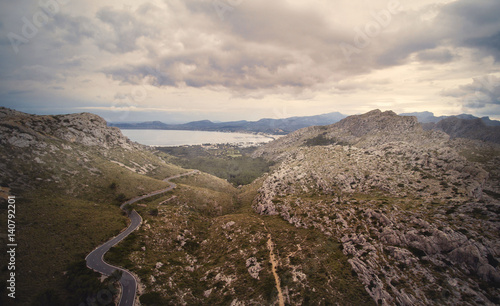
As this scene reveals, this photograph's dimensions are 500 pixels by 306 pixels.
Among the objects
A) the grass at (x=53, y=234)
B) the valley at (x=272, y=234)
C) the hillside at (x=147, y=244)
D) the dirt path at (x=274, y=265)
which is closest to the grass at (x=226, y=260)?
the hillside at (x=147, y=244)

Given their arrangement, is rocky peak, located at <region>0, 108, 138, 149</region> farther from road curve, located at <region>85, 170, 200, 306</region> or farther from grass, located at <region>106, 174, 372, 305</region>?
road curve, located at <region>85, 170, 200, 306</region>

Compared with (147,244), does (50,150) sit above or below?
above

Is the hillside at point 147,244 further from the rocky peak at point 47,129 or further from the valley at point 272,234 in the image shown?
the rocky peak at point 47,129

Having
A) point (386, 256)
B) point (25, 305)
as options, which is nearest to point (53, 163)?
point (25, 305)

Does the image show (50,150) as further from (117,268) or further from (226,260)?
(226,260)

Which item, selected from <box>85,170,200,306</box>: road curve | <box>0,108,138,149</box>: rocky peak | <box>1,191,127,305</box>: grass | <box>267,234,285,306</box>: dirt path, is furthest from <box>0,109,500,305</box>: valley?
<box>85,170,200,306</box>: road curve

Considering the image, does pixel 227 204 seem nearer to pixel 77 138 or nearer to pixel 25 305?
pixel 25 305

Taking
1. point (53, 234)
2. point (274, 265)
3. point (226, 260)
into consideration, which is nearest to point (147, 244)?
point (53, 234)

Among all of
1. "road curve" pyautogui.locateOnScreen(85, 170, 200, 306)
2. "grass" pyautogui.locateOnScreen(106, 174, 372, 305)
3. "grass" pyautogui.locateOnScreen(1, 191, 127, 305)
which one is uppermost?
"grass" pyautogui.locateOnScreen(1, 191, 127, 305)
